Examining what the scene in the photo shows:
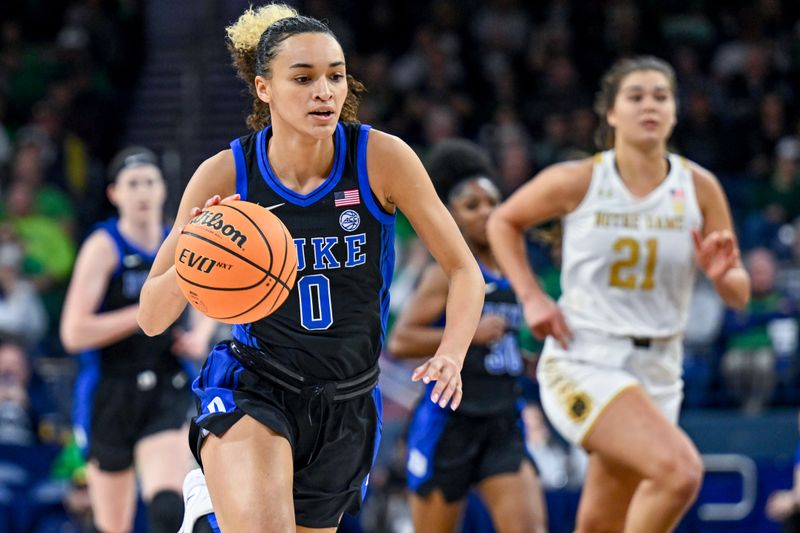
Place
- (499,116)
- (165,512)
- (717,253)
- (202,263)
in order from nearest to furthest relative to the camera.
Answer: (202,263) < (717,253) < (165,512) < (499,116)

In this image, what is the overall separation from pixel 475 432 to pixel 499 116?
6418 millimetres

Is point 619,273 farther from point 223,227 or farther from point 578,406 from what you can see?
point 223,227

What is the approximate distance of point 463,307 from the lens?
153 inches

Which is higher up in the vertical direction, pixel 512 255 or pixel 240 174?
pixel 240 174

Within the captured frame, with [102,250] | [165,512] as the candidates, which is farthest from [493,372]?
[102,250]

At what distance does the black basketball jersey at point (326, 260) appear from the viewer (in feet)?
12.8

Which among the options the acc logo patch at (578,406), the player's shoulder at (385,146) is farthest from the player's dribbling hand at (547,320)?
the player's shoulder at (385,146)

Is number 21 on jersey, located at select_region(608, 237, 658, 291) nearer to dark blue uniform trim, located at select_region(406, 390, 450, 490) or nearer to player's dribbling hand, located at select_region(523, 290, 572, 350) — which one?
player's dribbling hand, located at select_region(523, 290, 572, 350)

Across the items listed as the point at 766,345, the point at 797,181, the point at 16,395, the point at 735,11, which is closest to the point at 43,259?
the point at 16,395

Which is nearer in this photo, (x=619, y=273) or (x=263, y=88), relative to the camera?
(x=263, y=88)

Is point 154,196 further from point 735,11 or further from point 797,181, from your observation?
point 735,11

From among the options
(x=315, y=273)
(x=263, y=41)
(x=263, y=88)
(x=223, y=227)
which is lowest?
(x=315, y=273)

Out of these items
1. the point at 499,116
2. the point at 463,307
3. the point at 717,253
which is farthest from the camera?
the point at 499,116

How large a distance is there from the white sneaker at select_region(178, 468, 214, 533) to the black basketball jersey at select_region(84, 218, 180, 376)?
2349mm
